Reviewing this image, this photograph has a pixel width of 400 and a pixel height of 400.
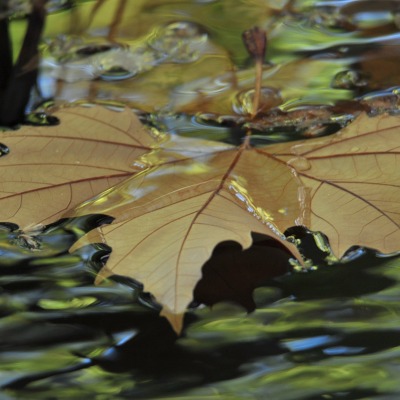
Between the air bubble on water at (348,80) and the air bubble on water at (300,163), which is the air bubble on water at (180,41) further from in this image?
the air bubble on water at (300,163)

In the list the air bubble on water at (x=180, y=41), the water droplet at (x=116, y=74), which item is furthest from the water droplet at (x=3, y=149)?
the air bubble on water at (x=180, y=41)

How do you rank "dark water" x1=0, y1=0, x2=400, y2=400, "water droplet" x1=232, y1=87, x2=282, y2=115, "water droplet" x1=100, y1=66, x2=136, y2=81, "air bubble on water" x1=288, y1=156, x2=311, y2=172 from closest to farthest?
1. "dark water" x1=0, y1=0, x2=400, y2=400
2. "air bubble on water" x1=288, y1=156, x2=311, y2=172
3. "water droplet" x1=232, y1=87, x2=282, y2=115
4. "water droplet" x1=100, y1=66, x2=136, y2=81

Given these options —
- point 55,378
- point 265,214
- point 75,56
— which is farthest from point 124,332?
point 75,56

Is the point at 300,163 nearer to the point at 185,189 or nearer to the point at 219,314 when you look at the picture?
the point at 185,189

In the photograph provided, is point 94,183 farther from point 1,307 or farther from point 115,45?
point 115,45

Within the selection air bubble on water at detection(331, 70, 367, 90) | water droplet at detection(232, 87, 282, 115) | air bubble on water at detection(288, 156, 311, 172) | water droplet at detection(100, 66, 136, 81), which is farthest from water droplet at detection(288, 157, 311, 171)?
water droplet at detection(100, 66, 136, 81)

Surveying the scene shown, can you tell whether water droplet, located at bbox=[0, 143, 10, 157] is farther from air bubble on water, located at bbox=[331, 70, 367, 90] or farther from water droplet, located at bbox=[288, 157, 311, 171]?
air bubble on water, located at bbox=[331, 70, 367, 90]

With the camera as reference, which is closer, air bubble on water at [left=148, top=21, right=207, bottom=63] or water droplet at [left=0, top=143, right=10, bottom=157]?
water droplet at [left=0, top=143, right=10, bottom=157]
